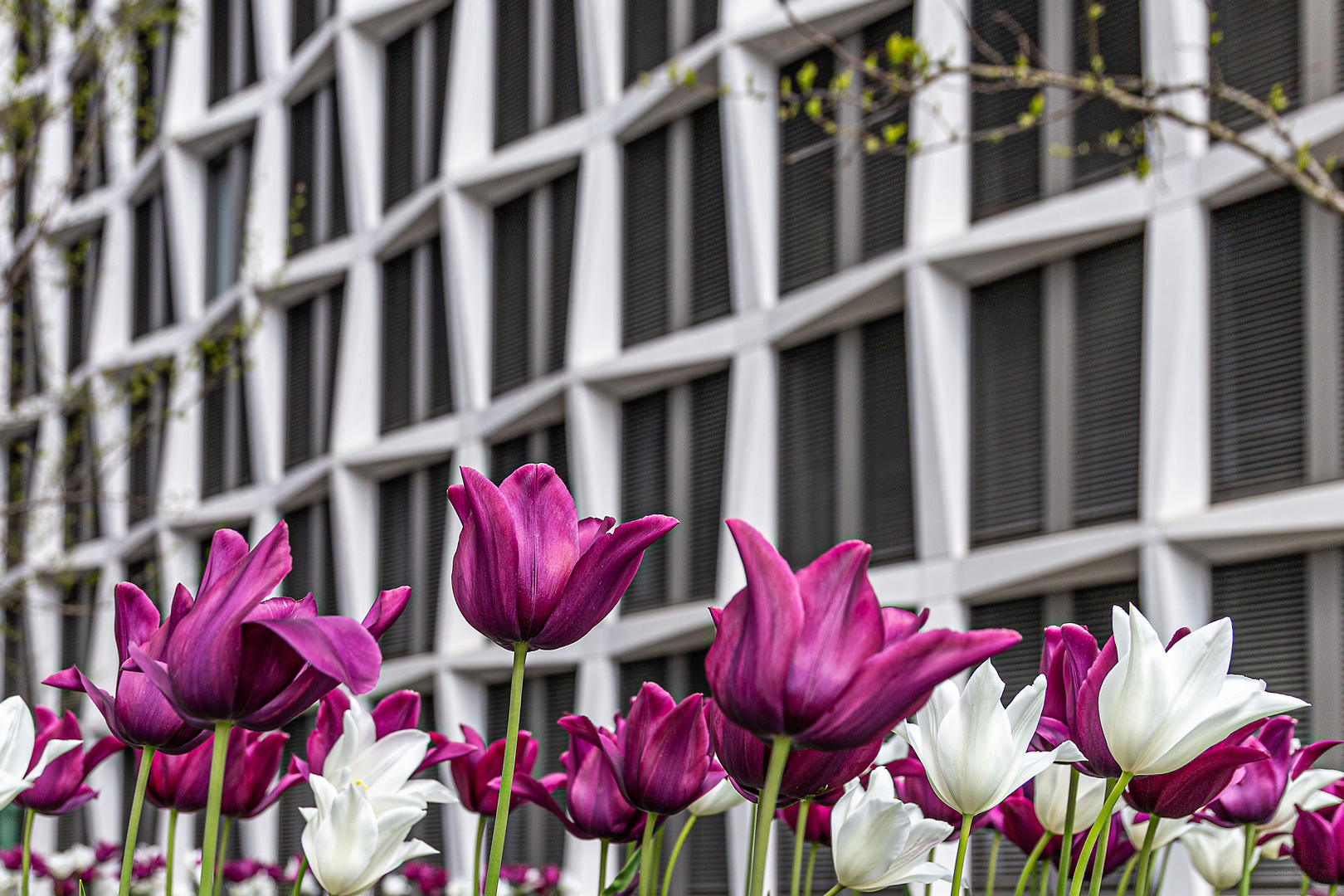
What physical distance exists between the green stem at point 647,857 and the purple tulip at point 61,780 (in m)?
0.48

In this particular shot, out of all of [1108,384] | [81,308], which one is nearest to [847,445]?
[1108,384]

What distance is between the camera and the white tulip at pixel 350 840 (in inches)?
46.9

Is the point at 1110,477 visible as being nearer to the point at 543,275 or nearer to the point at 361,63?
the point at 543,275

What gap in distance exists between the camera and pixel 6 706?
1.20 meters

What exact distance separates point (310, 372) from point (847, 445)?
29.3ft

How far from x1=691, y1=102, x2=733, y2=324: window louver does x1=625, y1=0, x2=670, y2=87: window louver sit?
90cm

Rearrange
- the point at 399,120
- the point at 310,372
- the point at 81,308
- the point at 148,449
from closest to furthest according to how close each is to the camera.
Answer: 1. the point at 399,120
2. the point at 310,372
3. the point at 148,449
4. the point at 81,308

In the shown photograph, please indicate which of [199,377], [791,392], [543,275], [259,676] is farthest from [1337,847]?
[199,377]

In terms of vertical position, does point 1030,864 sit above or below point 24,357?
below

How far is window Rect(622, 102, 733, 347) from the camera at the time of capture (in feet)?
47.7

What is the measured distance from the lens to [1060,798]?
1479mm

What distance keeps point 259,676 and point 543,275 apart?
15.7 m

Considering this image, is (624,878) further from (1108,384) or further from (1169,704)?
(1108,384)

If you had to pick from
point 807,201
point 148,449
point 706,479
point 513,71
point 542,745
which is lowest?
point 542,745
